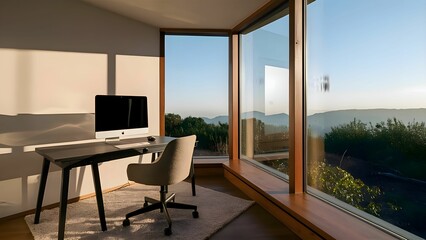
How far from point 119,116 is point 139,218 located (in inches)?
45.0

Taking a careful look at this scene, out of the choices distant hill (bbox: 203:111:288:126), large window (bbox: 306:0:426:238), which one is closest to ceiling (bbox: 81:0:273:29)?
large window (bbox: 306:0:426:238)

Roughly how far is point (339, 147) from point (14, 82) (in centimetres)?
330

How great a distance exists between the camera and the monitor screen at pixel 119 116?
2.90 metres

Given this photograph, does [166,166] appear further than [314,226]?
Yes

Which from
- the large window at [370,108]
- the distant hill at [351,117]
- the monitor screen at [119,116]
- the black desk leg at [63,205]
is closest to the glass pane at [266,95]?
the distant hill at [351,117]

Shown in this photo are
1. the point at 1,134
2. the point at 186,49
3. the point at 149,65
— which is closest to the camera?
the point at 1,134

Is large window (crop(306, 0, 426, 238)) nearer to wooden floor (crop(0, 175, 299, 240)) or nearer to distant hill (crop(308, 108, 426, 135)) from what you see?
distant hill (crop(308, 108, 426, 135))

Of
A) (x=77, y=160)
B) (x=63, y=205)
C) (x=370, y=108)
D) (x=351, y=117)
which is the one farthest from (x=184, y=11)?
(x=63, y=205)

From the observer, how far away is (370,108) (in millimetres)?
2164

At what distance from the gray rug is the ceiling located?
7.82 feet

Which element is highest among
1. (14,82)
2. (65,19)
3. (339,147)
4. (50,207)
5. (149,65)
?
(65,19)

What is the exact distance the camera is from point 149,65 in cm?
410

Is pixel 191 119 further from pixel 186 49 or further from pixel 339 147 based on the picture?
pixel 339 147

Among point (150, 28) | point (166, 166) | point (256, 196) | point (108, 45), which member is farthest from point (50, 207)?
point (150, 28)
